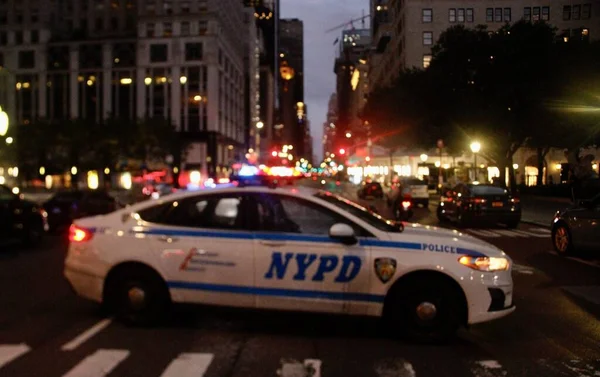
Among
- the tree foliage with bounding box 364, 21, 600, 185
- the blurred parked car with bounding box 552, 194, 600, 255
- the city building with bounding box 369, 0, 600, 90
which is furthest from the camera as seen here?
the city building with bounding box 369, 0, 600, 90

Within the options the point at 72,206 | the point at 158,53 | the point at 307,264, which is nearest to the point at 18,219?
the point at 72,206

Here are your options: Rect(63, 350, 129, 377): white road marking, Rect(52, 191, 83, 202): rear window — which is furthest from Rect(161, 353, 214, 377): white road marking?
Rect(52, 191, 83, 202): rear window

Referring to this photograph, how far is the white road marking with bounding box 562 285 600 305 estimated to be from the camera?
372 inches

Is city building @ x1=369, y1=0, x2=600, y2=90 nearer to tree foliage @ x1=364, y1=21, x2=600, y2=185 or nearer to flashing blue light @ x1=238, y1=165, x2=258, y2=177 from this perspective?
tree foliage @ x1=364, y1=21, x2=600, y2=185

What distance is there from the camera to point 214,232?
724cm

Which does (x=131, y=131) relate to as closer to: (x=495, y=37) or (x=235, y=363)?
(x=495, y=37)

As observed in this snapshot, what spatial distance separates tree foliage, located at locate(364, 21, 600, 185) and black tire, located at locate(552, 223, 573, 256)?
80.5 feet

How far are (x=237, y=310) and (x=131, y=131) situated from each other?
54.5 metres

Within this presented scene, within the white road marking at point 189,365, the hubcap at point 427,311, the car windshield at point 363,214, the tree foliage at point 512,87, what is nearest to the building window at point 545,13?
the tree foliage at point 512,87

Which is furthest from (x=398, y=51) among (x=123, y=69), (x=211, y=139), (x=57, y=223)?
(x=57, y=223)

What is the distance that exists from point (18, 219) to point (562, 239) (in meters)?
12.0

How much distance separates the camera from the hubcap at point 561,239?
45.0 ft

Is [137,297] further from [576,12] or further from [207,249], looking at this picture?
[576,12]

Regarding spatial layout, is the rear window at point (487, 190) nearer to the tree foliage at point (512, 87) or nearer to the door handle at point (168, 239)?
the door handle at point (168, 239)
